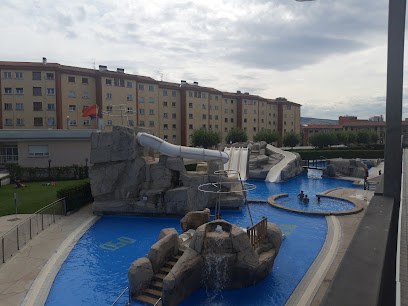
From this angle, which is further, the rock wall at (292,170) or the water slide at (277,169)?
the rock wall at (292,170)

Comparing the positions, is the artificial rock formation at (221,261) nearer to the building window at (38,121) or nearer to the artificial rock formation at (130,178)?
the artificial rock formation at (130,178)

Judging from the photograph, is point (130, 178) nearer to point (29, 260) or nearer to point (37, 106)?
point (29, 260)

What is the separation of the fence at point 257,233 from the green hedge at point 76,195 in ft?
51.9

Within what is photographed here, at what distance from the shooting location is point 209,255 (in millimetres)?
12750

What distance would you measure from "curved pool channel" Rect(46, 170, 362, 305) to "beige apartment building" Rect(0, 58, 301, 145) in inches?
735

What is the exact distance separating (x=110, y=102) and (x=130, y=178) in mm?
35467

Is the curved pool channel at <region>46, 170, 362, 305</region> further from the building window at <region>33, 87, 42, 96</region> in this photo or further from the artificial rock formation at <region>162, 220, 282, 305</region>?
the building window at <region>33, 87, 42, 96</region>

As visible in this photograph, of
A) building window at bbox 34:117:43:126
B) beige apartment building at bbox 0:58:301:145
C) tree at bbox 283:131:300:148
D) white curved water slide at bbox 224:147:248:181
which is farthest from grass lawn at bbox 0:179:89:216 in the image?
tree at bbox 283:131:300:148

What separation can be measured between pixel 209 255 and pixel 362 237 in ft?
29.4

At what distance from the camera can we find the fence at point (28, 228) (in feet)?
50.8

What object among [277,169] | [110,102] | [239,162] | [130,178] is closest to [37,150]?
[130,178]

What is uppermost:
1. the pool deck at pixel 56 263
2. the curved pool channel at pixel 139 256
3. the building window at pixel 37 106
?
the building window at pixel 37 106

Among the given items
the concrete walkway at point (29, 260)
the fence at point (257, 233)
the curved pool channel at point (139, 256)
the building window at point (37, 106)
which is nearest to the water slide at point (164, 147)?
the curved pool channel at point (139, 256)

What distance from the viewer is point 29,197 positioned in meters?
26.9
